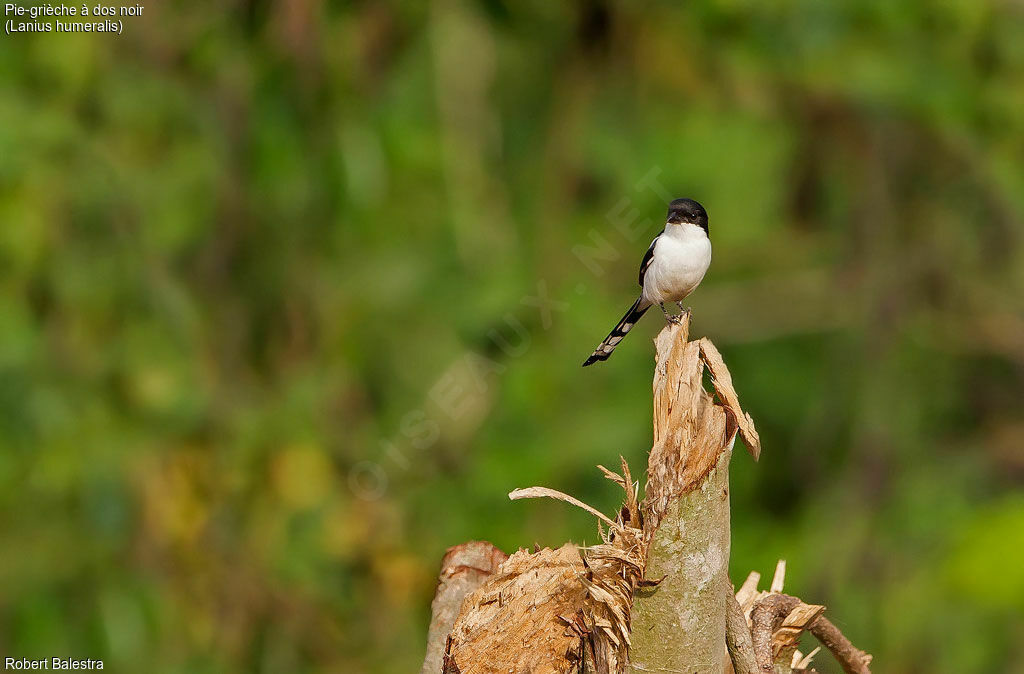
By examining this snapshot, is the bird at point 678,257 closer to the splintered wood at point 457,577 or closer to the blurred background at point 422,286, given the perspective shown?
the splintered wood at point 457,577

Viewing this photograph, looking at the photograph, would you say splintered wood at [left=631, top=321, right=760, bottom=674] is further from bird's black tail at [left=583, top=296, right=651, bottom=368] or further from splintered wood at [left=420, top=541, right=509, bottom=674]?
bird's black tail at [left=583, top=296, right=651, bottom=368]

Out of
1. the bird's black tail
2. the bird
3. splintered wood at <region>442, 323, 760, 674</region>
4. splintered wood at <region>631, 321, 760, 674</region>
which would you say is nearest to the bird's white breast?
the bird

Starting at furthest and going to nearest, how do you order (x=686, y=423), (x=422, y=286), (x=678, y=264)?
(x=422, y=286), (x=678, y=264), (x=686, y=423)

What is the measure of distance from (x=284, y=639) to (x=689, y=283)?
5119 millimetres

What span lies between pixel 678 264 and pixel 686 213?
9.1 inches

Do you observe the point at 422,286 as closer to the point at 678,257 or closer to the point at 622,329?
the point at 622,329

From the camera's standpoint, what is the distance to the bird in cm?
415

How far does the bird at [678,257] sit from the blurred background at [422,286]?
3.20 m

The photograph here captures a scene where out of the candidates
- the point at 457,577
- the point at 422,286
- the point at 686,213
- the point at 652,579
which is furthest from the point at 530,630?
the point at 422,286

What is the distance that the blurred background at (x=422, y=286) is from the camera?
7.70m

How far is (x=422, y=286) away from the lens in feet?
26.3

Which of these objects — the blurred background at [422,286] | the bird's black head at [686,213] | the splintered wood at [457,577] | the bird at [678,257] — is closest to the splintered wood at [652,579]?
the splintered wood at [457,577]

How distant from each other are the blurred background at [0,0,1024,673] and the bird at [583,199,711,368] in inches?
126

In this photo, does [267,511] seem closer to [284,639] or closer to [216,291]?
[284,639]
